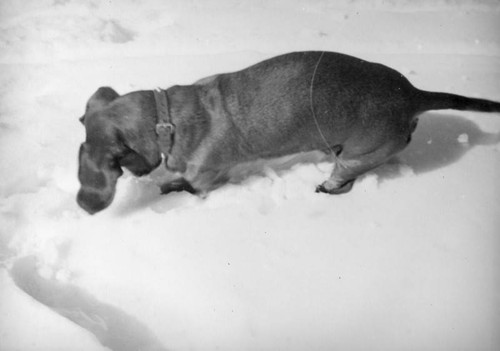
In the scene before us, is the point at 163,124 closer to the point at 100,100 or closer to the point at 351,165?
the point at 100,100

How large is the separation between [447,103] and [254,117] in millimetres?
1049

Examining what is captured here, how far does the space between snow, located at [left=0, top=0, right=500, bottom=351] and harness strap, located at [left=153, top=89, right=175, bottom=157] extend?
45 centimetres

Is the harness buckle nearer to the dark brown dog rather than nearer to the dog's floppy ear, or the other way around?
the dark brown dog

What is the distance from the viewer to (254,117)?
7.73 ft

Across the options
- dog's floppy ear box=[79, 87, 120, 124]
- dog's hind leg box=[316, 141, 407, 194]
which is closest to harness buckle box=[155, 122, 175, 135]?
dog's floppy ear box=[79, 87, 120, 124]

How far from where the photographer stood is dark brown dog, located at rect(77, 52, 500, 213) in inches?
85.3

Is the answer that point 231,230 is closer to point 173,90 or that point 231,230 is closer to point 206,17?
point 173,90

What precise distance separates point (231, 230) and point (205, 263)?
0.25m

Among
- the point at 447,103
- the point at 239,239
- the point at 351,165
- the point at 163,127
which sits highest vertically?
the point at 447,103

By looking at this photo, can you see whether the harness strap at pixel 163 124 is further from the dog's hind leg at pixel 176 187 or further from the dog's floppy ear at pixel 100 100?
the dog's hind leg at pixel 176 187

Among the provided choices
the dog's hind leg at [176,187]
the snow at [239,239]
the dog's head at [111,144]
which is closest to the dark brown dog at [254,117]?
the dog's head at [111,144]

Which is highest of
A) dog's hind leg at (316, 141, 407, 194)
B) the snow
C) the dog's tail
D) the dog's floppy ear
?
the dog's tail

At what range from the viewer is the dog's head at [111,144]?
212 cm

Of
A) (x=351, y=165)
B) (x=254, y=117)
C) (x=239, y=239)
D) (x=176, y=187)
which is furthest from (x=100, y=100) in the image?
(x=351, y=165)
